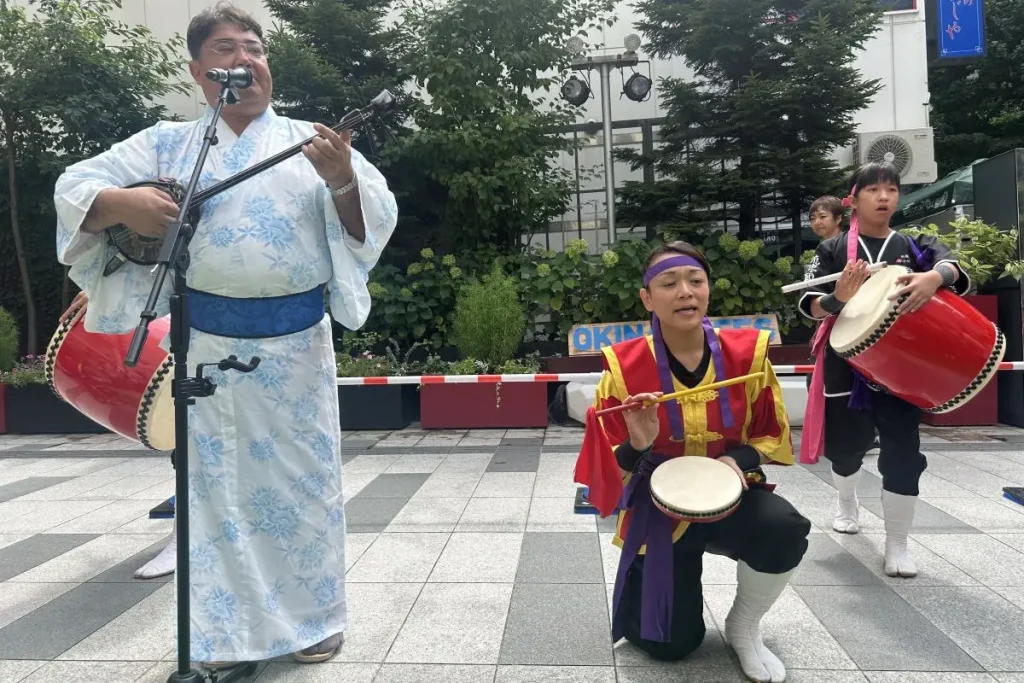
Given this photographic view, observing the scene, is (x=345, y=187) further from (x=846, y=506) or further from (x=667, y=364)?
(x=846, y=506)

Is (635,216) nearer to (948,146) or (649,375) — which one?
(649,375)

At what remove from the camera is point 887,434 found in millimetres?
2516

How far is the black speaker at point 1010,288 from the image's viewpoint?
5387 millimetres

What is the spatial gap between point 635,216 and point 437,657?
680cm

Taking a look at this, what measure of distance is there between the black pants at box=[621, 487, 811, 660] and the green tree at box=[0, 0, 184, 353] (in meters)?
8.04

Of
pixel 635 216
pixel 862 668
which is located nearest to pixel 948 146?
pixel 635 216

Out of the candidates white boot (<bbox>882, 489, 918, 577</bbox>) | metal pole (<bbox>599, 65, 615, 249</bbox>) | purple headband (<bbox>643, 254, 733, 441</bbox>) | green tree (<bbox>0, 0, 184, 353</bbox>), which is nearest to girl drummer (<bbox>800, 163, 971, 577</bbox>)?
white boot (<bbox>882, 489, 918, 577</bbox>)

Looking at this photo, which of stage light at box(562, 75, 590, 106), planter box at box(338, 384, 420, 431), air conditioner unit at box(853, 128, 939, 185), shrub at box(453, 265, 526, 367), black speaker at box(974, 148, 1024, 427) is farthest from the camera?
air conditioner unit at box(853, 128, 939, 185)

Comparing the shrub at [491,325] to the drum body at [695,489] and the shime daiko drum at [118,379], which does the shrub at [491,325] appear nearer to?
the shime daiko drum at [118,379]

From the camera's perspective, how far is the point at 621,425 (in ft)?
6.10

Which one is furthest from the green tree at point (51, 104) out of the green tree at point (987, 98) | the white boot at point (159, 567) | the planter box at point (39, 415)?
the green tree at point (987, 98)

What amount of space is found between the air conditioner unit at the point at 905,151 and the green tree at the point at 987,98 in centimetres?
482

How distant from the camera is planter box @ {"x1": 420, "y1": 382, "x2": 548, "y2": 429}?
19.6 feet

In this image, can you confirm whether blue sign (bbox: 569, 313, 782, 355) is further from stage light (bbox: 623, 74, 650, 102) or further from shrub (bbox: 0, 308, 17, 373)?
shrub (bbox: 0, 308, 17, 373)
